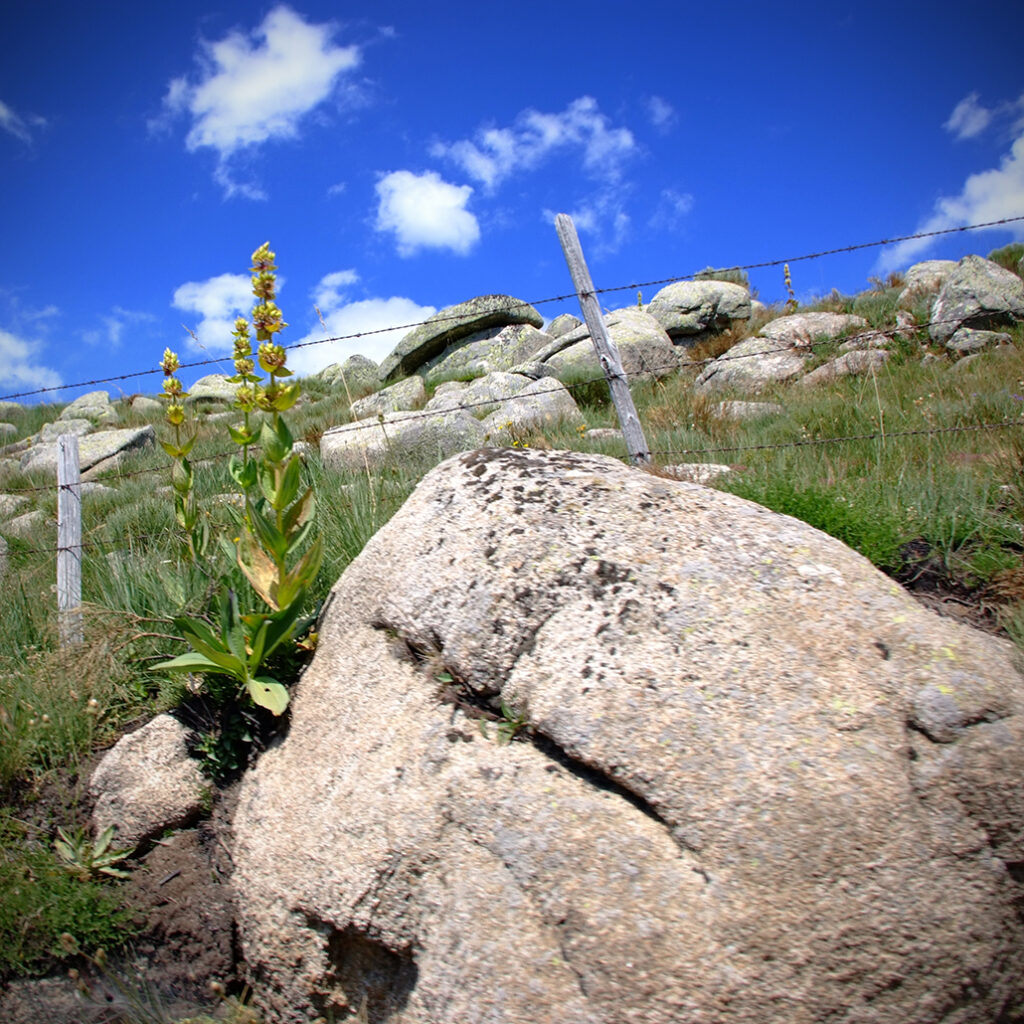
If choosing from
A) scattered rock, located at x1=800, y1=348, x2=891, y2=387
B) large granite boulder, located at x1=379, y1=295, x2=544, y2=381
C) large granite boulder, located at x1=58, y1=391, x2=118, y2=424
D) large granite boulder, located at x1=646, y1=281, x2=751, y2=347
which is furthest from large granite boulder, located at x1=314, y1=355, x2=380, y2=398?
scattered rock, located at x1=800, y1=348, x2=891, y2=387

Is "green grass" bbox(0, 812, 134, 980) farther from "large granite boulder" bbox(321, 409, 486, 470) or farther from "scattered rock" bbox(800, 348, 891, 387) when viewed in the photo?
"scattered rock" bbox(800, 348, 891, 387)

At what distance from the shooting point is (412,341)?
15.4 m

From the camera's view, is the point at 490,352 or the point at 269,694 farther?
the point at 490,352

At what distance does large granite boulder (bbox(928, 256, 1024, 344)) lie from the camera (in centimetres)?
845

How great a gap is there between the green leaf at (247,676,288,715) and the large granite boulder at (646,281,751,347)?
1224cm

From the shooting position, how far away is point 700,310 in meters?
13.9

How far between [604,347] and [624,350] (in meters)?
7.39

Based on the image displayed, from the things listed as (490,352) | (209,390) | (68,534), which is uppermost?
(209,390)

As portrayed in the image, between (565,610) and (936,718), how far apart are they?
3.50ft

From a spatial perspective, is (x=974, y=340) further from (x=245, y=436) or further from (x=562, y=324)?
(x=562, y=324)

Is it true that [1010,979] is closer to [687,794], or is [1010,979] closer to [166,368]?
[687,794]

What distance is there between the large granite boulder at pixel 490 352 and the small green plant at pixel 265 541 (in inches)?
Answer: 420

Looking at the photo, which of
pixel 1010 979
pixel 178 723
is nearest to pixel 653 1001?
pixel 1010 979

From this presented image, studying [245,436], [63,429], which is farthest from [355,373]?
[245,436]
